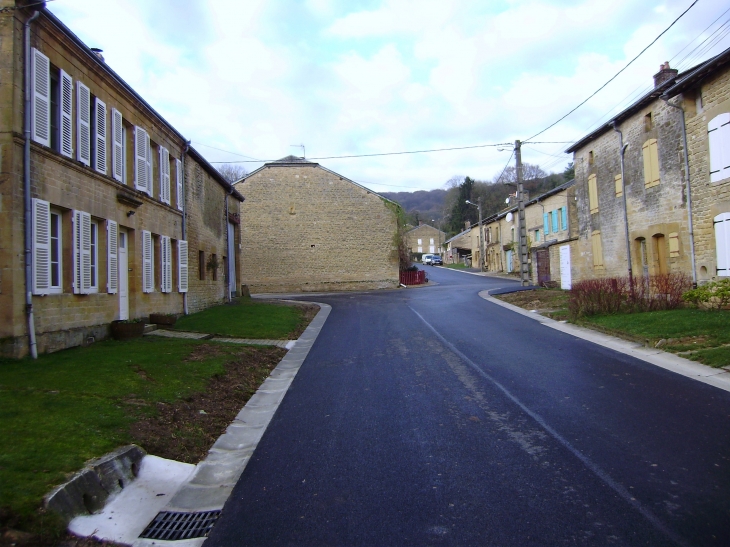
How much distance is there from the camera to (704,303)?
14898 millimetres

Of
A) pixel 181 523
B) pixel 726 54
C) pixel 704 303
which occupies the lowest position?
pixel 181 523

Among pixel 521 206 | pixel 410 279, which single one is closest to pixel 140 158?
pixel 521 206

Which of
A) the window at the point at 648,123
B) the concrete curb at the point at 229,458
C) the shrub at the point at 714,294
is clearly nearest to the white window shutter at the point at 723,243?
the shrub at the point at 714,294

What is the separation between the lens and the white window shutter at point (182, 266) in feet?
58.6

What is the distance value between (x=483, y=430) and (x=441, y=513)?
2109 mm

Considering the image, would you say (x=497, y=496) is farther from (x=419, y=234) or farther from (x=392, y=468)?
(x=419, y=234)

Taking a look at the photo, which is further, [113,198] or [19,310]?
[113,198]

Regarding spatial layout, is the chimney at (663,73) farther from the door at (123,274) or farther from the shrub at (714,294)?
the door at (123,274)

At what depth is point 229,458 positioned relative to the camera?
5562mm

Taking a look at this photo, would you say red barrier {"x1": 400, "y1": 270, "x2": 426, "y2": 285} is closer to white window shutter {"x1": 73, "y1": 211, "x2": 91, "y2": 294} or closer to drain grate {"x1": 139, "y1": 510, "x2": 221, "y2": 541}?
white window shutter {"x1": 73, "y1": 211, "x2": 91, "y2": 294}

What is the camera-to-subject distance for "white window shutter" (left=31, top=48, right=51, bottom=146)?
9.59 metres

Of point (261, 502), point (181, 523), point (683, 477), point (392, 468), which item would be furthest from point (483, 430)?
point (181, 523)

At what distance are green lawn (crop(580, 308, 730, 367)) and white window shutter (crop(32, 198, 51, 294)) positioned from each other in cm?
1152

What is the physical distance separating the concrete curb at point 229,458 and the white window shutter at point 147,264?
687 cm
